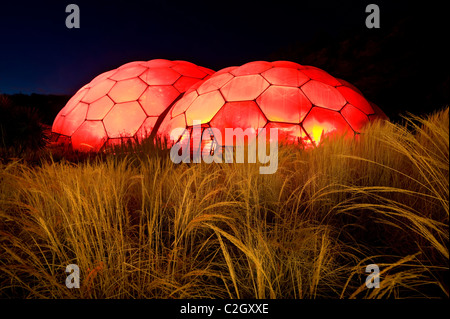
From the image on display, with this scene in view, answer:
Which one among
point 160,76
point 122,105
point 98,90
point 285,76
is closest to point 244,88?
point 285,76

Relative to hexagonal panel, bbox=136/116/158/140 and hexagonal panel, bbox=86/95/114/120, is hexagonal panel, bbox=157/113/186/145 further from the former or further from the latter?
hexagonal panel, bbox=86/95/114/120

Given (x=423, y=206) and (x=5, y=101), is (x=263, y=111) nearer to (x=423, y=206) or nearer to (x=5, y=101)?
(x=423, y=206)

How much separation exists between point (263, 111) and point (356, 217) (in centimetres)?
177

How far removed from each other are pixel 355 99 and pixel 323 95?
1.90ft

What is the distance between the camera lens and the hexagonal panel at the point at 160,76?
13.3 ft

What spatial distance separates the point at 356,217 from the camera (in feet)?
3.96

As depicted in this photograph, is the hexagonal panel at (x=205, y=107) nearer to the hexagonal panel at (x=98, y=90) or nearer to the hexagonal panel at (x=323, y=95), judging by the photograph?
the hexagonal panel at (x=323, y=95)

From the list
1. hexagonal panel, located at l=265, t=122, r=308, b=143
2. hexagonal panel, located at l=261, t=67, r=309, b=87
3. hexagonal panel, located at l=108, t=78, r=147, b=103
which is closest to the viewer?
hexagonal panel, located at l=265, t=122, r=308, b=143

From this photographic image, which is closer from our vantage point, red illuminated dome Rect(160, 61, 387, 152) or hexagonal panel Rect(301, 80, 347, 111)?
red illuminated dome Rect(160, 61, 387, 152)

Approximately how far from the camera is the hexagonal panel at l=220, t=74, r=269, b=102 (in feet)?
9.55

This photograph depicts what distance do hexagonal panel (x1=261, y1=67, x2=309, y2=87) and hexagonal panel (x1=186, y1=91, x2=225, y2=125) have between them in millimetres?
662
